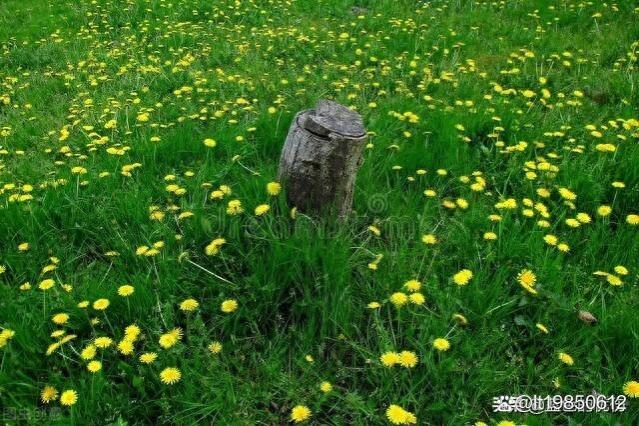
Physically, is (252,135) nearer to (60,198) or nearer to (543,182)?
(60,198)

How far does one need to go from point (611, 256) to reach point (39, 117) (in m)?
5.10

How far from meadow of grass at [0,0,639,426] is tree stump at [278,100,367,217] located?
109 mm

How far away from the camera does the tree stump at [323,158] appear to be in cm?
269

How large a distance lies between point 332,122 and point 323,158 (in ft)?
0.65

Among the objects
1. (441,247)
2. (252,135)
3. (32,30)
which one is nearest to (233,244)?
(441,247)

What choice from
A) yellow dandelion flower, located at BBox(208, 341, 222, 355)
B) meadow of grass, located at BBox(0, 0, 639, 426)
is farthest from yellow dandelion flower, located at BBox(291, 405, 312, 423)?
yellow dandelion flower, located at BBox(208, 341, 222, 355)

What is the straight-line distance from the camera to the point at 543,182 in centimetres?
343

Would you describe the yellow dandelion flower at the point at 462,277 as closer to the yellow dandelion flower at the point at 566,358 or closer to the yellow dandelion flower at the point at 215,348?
the yellow dandelion flower at the point at 566,358

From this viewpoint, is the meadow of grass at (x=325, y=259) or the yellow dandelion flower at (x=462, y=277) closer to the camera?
the meadow of grass at (x=325, y=259)

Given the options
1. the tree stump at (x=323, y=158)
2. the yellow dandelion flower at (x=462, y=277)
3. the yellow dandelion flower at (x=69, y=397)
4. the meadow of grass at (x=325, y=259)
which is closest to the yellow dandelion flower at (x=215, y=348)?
the meadow of grass at (x=325, y=259)

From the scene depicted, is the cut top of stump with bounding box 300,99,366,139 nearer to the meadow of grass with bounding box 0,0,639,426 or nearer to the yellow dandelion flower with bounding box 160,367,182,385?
the meadow of grass with bounding box 0,0,639,426

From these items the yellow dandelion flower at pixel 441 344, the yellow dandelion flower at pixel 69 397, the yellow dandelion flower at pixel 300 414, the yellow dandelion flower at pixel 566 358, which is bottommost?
the yellow dandelion flower at pixel 300 414

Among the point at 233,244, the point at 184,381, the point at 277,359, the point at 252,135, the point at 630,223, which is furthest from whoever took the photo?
the point at 252,135

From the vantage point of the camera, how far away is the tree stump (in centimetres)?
269
